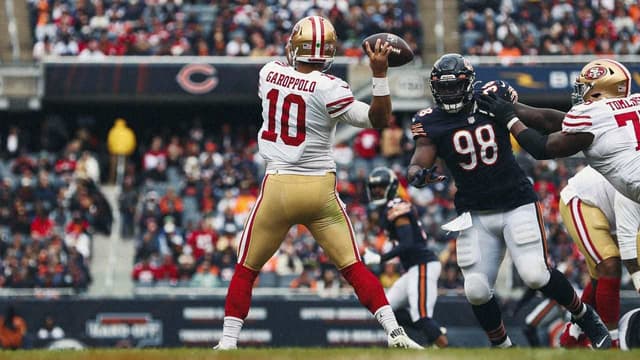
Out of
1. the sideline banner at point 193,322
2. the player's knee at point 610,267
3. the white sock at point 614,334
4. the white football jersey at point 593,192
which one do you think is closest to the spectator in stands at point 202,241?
the sideline banner at point 193,322

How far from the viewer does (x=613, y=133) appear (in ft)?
29.2

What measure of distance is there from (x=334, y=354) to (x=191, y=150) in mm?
16894

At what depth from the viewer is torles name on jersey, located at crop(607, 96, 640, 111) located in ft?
29.5

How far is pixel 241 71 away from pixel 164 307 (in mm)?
8505

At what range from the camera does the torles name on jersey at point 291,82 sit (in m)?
8.81

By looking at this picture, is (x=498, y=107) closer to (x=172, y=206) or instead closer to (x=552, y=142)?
(x=552, y=142)

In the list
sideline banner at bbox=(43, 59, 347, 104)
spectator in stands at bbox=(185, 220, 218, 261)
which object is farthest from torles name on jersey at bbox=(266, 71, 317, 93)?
sideline banner at bbox=(43, 59, 347, 104)

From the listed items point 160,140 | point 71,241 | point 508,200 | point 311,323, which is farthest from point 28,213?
point 508,200

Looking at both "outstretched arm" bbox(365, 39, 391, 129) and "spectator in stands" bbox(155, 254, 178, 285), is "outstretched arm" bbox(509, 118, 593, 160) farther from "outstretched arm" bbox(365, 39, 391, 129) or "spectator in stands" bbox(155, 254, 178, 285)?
"spectator in stands" bbox(155, 254, 178, 285)

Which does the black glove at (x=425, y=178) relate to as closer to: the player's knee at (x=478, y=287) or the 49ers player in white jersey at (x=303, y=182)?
the 49ers player in white jersey at (x=303, y=182)

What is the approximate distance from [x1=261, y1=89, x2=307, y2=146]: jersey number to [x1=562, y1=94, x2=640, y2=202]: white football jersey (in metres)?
1.86

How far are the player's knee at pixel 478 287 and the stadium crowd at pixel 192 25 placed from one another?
15397 mm

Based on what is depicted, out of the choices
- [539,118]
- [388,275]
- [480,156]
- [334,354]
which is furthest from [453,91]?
[388,275]

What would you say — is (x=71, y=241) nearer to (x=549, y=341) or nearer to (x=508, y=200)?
(x=549, y=341)
